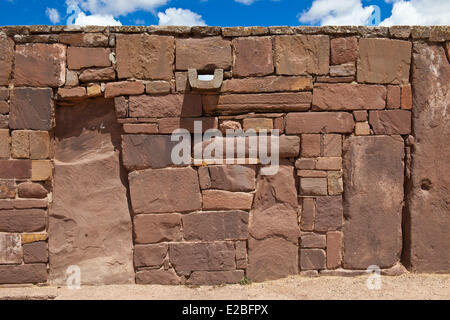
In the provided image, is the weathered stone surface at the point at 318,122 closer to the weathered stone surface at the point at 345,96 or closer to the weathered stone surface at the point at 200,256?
the weathered stone surface at the point at 345,96

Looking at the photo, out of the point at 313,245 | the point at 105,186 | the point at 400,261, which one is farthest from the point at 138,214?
the point at 400,261

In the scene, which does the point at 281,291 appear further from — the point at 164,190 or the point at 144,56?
the point at 144,56

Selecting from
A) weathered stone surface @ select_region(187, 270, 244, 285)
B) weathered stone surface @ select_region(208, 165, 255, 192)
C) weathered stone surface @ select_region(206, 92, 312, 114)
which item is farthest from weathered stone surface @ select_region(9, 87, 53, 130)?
weathered stone surface @ select_region(187, 270, 244, 285)

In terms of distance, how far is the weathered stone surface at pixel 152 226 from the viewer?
4086mm

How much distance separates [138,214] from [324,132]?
7.54ft

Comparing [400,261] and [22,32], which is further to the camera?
[400,261]

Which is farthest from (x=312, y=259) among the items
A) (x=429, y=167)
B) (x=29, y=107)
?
(x=29, y=107)

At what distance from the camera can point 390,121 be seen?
4137 millimetres

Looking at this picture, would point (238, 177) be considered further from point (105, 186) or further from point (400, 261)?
point (400, 261)

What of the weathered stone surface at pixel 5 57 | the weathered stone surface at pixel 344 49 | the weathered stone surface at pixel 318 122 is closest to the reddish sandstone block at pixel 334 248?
the weathered stone surface at pixel 318 122

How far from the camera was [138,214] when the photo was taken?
13.4ft

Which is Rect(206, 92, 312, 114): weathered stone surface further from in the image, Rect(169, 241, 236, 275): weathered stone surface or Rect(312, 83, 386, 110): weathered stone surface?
Rect(169, 241, 236, 275): weathered stone surface

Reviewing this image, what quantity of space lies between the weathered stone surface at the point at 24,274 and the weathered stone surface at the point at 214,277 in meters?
1.66

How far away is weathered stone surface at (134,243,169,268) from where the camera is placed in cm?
410
